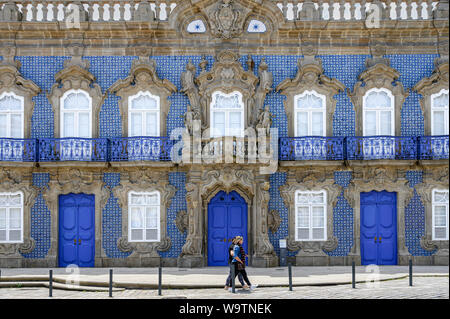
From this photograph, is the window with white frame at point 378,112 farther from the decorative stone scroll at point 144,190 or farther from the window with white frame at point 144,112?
the window with white frame at point 144,112

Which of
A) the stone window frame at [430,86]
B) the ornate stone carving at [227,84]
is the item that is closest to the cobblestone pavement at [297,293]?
Result: the stone window frame at [430,86]

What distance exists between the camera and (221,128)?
75.3ft

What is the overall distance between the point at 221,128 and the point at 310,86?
3028 mm

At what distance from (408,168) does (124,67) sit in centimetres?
925

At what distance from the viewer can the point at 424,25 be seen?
22.8 meters

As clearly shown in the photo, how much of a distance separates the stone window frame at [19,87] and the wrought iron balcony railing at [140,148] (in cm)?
274

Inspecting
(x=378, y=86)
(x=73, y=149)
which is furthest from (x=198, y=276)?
(x=378, y=86)

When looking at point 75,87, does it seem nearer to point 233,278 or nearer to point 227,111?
point 227,111

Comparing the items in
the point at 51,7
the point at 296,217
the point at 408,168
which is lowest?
the point at 296,217

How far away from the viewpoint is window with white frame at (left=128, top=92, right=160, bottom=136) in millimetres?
23047
